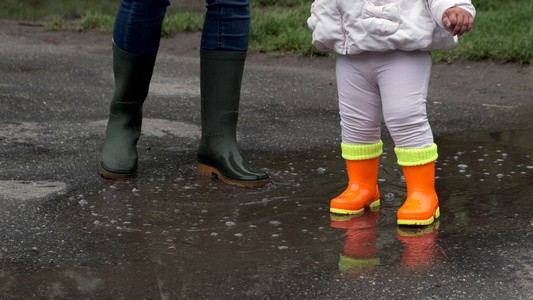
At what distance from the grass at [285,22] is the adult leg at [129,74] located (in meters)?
3.09

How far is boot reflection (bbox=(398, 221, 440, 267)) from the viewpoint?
2.35 meters

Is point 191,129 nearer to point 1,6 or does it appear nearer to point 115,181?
point 115,181

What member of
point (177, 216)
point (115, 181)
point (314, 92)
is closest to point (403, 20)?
point (177, 216)

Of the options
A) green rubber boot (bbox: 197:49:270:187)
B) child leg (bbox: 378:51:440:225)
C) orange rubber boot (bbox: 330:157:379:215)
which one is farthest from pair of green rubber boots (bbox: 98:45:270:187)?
child leg (bbox: 378:51:440:225)

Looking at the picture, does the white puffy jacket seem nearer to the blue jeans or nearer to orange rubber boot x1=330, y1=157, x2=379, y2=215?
orange rubber boot x1=330, y1=157, x2=379, y2=215

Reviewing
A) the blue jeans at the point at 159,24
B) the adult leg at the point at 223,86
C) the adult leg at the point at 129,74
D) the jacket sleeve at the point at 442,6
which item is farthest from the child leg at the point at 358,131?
the adult leg at the point at 129,74

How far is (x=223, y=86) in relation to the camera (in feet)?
10.8

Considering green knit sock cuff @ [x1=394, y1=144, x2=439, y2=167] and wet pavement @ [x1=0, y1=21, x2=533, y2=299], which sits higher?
green knit sock cuff @ [x1=394, y1=144, x2=439, y2=167]

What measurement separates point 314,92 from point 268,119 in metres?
0.84

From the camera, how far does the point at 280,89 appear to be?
529 centimetres

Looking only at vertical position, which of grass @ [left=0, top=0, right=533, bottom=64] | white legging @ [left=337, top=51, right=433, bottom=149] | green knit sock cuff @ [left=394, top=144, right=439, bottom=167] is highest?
white legging @ [left=337, top=51, right=433, bottom=149]

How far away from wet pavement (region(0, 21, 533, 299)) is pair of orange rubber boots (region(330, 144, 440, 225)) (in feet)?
0.15

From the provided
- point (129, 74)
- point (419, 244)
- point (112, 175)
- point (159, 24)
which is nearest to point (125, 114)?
point (129, 74)

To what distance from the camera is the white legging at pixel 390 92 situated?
2.67 m
